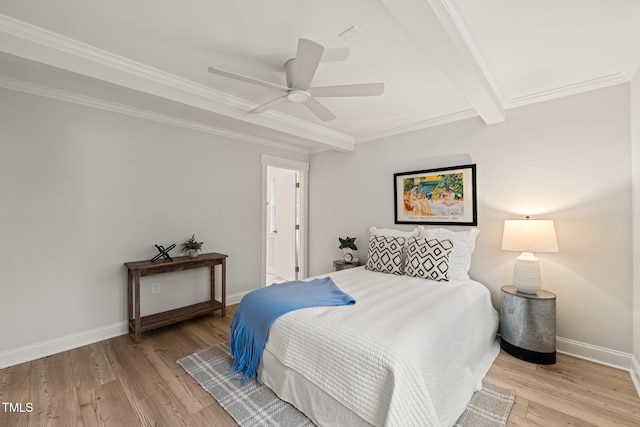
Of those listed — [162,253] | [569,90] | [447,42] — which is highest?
[569,90]

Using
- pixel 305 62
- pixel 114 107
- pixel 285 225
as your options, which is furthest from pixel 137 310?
pixel 285 225

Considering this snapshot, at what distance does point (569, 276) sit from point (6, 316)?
16.3 ft

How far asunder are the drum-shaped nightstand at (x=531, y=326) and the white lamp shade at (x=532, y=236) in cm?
43

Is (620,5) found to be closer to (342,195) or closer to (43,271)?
(342,195)

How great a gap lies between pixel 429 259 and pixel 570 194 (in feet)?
4.50

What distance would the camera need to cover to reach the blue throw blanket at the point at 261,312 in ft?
6.75

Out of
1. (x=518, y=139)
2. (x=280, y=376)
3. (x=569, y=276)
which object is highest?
(x=518, y=139)

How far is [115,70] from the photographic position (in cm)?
214

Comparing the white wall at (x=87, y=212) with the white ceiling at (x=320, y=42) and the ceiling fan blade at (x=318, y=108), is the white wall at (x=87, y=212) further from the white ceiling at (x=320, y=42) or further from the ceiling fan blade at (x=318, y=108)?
the ceiling fan blade at (x=318, y=108)

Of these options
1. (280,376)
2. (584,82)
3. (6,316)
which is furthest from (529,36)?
(6,316)

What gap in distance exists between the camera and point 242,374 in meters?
2.21

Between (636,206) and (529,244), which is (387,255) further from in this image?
(636,206)

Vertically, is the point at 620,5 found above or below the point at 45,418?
above

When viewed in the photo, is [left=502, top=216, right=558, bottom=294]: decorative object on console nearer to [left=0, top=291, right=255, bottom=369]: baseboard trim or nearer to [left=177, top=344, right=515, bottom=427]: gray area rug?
[left=177, top=344, right=515, bottom=427]: gray area rug
